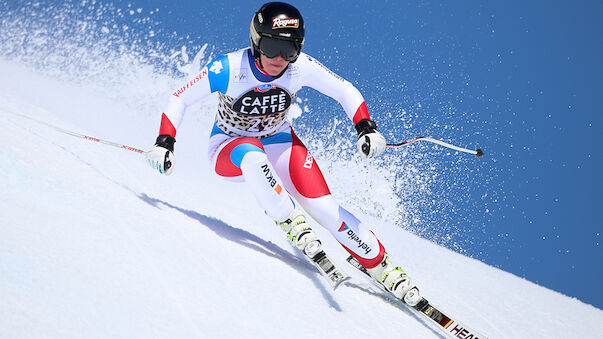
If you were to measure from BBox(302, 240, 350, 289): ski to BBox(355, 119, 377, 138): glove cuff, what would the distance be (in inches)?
26.3

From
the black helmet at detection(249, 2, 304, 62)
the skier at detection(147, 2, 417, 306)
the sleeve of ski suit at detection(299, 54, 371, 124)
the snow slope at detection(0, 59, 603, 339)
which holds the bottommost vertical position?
the snow slope at detection(0, 59, 603, 339)

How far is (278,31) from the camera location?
8.61 feet

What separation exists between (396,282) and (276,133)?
3.55 feet

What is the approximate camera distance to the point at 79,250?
6.16 feet

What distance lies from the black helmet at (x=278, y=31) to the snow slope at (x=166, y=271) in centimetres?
100

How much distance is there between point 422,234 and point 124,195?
3.53m

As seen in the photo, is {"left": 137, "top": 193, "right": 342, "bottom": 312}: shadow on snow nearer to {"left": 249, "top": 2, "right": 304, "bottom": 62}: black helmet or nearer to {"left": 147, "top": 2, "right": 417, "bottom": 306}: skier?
{"left": 147, "top": 2, "right": 417, "bottom": 306}: skier

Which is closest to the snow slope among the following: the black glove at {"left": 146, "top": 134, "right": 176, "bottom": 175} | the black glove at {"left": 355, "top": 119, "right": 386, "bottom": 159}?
the black glove at {"left": 146, "top": 134, "right": 176, "bottom": 175}

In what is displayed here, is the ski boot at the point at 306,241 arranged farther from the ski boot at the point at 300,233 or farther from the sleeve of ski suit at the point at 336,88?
the sleeve of ski suit at the point at 336,88

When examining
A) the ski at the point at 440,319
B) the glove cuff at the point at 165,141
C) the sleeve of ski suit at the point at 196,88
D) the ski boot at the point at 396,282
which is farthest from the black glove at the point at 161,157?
the ski at the point at 440,319

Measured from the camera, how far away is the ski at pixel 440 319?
2.55 meters

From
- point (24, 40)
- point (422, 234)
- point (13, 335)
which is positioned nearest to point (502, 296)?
point (422, 234)

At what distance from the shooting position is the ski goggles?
104 inches

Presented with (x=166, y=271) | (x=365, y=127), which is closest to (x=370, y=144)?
(x=365, y=127)
